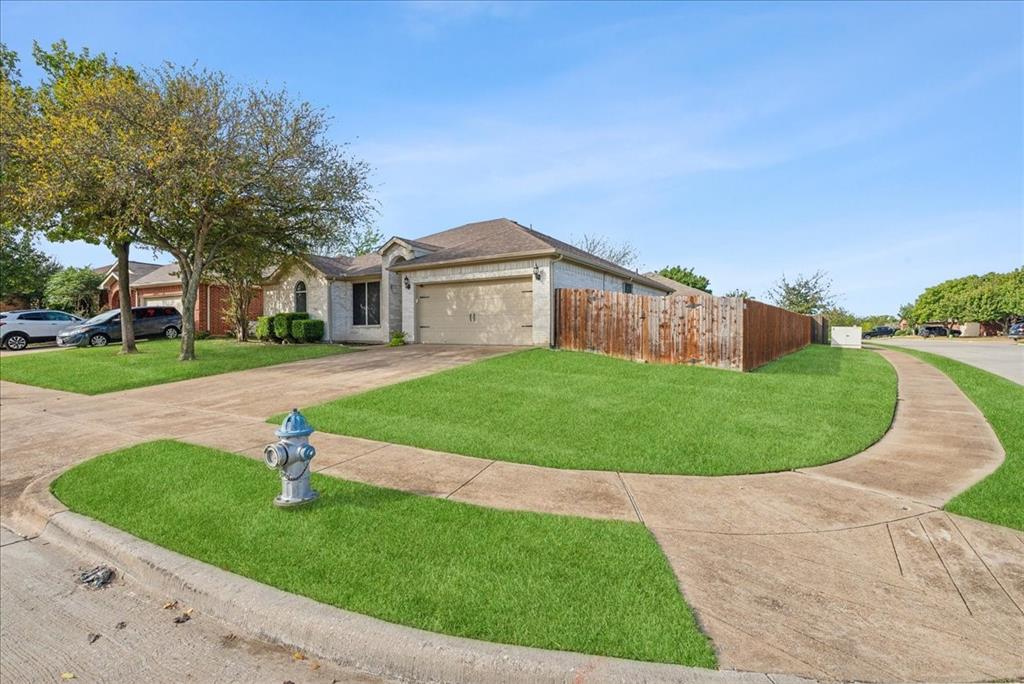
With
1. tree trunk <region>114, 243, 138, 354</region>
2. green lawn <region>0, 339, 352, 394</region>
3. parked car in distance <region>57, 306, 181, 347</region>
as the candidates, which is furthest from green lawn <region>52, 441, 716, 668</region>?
parked car in distance <region>57, 306, 181, 347</region>

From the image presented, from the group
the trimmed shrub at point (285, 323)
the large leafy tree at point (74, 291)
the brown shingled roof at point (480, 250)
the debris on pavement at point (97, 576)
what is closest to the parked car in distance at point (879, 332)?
the brown shingled roof at point (480, 250)

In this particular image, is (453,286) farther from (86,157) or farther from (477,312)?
(86,157)

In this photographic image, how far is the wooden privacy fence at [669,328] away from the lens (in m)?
11.6

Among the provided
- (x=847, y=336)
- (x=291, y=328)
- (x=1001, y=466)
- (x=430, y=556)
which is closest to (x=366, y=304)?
(x=291, y=328)

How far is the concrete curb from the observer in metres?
2.29

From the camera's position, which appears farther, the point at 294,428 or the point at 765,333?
the point at 765,333

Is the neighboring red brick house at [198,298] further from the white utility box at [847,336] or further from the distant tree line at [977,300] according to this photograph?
the distant tree line at [977,300]

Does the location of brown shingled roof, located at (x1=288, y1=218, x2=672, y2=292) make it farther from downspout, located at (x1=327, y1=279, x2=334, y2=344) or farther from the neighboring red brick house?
the neighboring red brick house

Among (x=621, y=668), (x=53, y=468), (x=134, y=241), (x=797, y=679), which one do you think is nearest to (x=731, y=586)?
(x=797, y=679)

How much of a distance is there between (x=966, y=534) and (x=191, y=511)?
611 centimetres

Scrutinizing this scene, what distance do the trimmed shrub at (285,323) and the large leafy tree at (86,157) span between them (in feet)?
24.8

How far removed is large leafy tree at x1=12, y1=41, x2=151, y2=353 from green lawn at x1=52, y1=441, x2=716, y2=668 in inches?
407

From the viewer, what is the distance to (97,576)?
3.40m

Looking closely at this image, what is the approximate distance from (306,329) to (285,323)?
123 centimetres
